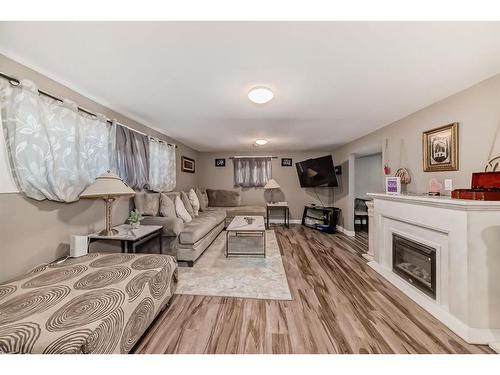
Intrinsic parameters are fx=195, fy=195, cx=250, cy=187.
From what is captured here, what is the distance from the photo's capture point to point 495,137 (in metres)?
1.79

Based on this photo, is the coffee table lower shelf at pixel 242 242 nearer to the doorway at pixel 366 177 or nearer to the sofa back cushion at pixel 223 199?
the sofa back cushion at pixel 223 199

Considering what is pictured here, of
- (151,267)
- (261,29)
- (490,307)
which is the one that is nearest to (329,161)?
(490,307)

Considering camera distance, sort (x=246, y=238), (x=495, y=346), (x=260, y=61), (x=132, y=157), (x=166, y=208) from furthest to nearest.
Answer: (x=246, y=238)
(x=166, y=208)
(x=132, y=157)
(x=260, y=61)
(x=495, y=346)

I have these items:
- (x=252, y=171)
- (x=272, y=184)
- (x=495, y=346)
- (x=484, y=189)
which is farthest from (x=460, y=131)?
(x=252, y=171)

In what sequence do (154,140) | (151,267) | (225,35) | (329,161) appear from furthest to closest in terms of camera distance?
1. (329,161)
2. (154,140)
3. (151,267)
4. (225,35)

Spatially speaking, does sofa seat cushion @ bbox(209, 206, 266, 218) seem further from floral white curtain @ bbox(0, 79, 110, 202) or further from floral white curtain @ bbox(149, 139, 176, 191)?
floral white curtain @ bbox(0, 79, 110, 202)

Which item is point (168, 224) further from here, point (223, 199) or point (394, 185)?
point (394, 185)

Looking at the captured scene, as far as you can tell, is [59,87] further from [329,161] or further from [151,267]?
[329,161]

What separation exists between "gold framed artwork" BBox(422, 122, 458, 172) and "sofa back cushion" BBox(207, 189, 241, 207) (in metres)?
4.26

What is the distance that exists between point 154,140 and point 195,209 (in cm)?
162

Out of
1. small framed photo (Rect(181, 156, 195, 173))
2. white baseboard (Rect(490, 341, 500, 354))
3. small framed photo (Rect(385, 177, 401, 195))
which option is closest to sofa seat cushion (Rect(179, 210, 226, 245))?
small framed photo (Rect(181, 156, 195, 173))

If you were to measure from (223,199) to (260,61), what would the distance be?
4.52 metres

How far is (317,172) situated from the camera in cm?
539

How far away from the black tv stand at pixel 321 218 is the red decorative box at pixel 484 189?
3166mm
